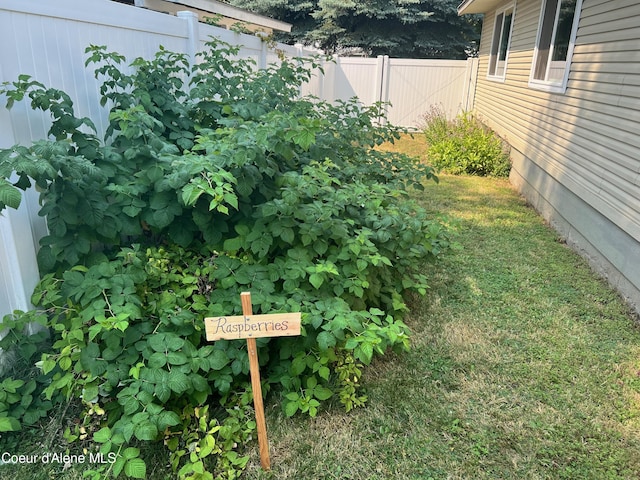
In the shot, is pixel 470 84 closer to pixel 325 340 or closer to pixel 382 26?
pixel 382 26

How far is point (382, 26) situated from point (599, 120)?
1727 centimetres

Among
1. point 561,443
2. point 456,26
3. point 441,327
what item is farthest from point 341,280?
point 456,26

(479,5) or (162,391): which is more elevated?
(479,5)

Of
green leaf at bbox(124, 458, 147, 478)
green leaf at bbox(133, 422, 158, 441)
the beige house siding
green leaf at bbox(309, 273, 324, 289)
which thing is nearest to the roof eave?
the beige house siding

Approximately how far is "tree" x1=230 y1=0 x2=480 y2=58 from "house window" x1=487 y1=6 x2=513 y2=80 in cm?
928

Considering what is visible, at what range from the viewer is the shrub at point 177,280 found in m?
2.04

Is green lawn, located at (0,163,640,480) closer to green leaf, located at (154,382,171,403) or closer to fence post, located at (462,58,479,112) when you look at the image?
green leaf, located at (154,382,171,403)

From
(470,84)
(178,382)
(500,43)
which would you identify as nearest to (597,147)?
(178,382)

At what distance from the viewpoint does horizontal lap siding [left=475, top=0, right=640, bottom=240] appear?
3.88 meters

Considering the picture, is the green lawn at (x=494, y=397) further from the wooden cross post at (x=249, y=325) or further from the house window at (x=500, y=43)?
the house window at (x=500, y=43)

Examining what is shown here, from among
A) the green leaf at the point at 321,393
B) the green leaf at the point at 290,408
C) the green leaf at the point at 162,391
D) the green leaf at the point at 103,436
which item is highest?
the green leaf at the point at 162,391

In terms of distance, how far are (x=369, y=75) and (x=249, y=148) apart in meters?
11.4

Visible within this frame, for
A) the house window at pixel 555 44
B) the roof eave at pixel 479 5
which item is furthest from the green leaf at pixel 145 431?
the roof eave at pixel 479 5

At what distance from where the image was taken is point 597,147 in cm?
448
